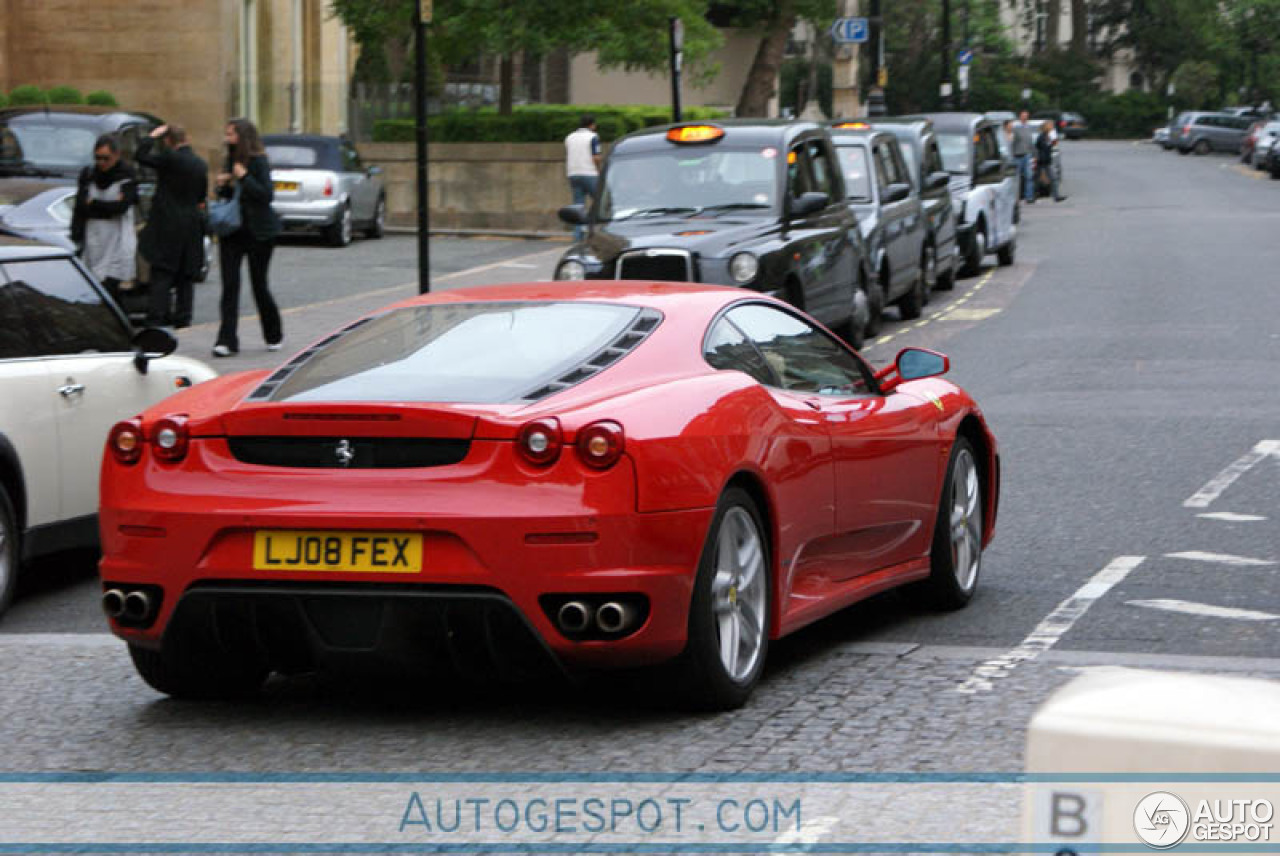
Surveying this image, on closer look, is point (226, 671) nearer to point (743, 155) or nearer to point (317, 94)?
point (743, 155)

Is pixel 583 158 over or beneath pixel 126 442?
over

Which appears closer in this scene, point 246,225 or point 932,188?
point 246,225

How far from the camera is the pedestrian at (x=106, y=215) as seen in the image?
18.2 meters

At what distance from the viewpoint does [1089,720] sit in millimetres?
2500

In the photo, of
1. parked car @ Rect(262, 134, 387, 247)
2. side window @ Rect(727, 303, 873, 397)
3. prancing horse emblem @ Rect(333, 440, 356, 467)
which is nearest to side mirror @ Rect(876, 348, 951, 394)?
side window @ Rect(727, 303, 873, 397)

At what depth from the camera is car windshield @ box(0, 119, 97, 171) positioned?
76.5 ft

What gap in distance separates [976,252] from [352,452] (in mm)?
21425

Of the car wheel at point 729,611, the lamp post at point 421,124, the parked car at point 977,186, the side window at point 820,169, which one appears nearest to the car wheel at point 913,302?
the side window at point 820,169

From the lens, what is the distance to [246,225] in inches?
704

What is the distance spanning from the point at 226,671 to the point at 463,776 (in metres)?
1.34

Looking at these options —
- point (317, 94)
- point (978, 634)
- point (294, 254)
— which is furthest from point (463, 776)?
point (317, 94)

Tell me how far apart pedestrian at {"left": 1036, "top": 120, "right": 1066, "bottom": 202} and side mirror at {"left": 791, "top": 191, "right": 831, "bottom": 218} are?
3015 centimetres

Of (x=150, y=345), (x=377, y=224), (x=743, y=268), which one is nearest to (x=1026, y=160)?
(x=377, y=224)

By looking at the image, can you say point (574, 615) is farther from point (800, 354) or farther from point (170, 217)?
point (170, 217)
